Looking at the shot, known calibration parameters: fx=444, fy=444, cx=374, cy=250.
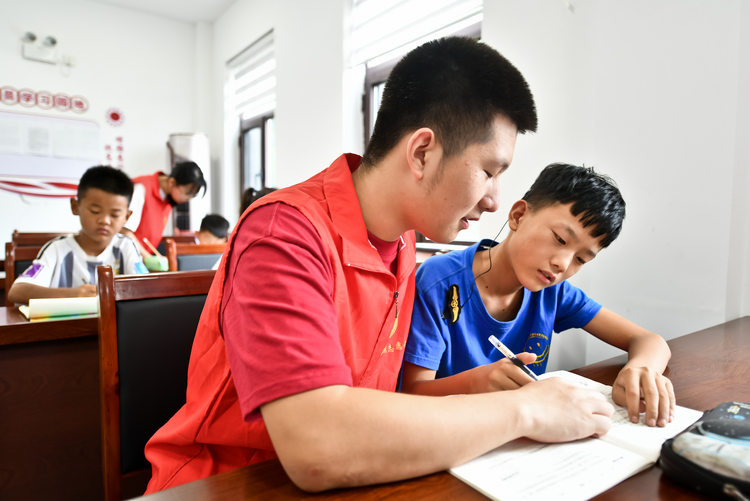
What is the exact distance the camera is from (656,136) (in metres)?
1.42

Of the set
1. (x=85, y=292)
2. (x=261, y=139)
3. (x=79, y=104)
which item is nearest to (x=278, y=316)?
(x=85, y=292)

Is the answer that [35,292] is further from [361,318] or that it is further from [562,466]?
[562,466]

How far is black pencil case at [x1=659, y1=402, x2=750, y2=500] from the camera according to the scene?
43 centimetres

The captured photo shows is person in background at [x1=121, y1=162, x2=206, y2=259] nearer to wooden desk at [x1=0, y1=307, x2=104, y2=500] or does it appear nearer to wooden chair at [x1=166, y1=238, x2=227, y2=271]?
wooden chair at [x1=166, y1=238, x2=227, y2=271]

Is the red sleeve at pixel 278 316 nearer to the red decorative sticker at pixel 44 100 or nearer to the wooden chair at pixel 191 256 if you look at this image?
the wooden chair at pixel 191 256

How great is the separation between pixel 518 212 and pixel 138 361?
92 centimetres

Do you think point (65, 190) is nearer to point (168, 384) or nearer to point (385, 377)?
point (168, 384)

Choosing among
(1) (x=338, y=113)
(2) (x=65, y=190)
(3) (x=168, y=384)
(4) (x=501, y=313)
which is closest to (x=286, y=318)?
(3) (x=168, y=384)

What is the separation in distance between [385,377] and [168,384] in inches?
18.3

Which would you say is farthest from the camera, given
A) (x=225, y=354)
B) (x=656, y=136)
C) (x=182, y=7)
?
(x=182, y=7)

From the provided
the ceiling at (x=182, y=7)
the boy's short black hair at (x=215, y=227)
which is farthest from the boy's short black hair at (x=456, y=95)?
the ceiling at (x=182, y=7)

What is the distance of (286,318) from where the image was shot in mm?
490

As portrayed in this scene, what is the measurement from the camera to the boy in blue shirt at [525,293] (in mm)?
935

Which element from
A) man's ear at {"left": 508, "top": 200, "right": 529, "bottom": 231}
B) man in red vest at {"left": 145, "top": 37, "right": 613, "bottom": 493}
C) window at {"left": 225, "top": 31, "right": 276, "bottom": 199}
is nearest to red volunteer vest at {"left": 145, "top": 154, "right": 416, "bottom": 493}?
man in red vest at {"left": 145, "top": 37, "right": 613, "bottom": 493}
